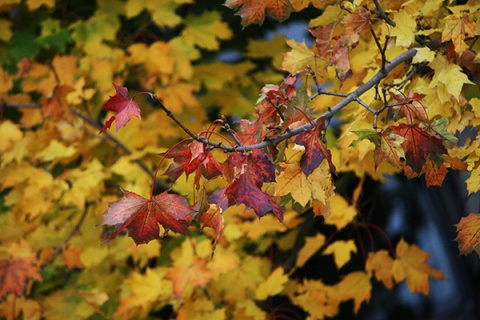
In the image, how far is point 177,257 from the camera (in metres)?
2.98

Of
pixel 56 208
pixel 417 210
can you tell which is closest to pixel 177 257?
pixel 56 208

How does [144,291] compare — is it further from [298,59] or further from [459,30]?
[459,30]

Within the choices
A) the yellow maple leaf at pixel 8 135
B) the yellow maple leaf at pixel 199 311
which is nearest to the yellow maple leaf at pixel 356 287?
the yellow maple leaf at pixel 199 311

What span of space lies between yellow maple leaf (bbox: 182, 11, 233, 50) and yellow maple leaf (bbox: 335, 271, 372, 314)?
1.10 meters

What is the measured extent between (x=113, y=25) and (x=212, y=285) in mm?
1269

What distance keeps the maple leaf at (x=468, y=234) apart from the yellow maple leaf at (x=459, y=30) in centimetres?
38

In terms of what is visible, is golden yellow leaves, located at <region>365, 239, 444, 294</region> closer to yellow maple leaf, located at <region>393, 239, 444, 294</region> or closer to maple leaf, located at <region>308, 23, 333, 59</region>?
yellow maple leaf, located at <region>393, 239, 444, 294</region>

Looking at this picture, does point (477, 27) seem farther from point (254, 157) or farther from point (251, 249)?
point (251, 249)

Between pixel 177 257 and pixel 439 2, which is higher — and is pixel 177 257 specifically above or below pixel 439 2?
below

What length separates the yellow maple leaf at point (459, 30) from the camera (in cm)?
184

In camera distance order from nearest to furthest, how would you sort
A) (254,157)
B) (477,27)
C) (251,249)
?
(254,157) → (477,27) → (251,249)

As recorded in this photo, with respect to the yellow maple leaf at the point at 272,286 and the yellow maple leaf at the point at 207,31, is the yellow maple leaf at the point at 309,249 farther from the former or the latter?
the yellow maple leaf at the point at 207,31

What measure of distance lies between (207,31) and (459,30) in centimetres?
170

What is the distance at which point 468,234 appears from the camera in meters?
1.79
